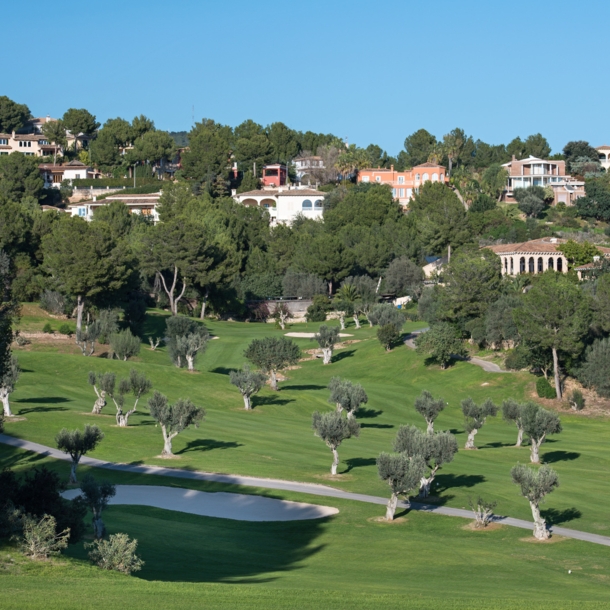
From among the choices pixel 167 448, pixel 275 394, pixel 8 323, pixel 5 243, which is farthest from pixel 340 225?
pixel 8 323

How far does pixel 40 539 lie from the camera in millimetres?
28531

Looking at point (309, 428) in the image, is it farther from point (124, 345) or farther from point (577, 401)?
point (124, 345)

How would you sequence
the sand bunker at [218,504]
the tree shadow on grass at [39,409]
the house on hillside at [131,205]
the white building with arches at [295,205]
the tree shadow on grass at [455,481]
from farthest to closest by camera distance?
the white building with arches at [295,205], the house on hillside at [131,205], the tree shadow on grass at [39,409], the tree shadow on grass at [455,481], the sand bunker at [218,504]

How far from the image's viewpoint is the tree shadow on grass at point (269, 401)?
7238 cm

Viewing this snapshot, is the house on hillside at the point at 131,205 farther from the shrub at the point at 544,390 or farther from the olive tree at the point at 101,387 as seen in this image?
the olive tree at the point at 101,387

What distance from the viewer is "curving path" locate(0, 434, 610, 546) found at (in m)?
39.5

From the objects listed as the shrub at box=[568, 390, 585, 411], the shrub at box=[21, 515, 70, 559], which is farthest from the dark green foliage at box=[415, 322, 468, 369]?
the shrub at box=[21, 515, 70, 559]

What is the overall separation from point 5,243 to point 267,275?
42163 mm

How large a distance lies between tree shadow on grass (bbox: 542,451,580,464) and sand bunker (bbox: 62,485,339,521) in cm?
2070

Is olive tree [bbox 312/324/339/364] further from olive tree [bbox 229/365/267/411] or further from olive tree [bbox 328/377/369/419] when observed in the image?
olive tree [bbox 328/377/369/419]

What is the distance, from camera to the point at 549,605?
27078 millimetres

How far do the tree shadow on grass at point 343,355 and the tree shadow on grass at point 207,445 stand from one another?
43.6 metres

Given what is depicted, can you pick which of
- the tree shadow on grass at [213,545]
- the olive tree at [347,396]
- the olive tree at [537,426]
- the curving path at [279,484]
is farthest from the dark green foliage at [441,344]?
the tree shadow on grass at [213,545]

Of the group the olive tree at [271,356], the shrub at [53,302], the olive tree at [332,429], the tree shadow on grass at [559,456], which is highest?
the shrub at [53,302]
